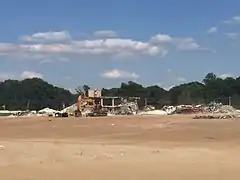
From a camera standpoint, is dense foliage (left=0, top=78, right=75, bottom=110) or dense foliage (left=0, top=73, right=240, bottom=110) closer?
dense foliage (left=0, top=73, right=240, bottom=110)

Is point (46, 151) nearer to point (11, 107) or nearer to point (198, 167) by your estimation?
point (198, 167)

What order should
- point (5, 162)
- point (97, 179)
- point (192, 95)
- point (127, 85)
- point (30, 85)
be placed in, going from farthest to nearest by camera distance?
point (30, 85) < point (127, 85) < point (192, 95) < point (5, 162) < point (97, 179)

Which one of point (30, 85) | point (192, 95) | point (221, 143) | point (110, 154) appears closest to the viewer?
point (110, 154)

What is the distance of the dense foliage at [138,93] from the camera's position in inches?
3661

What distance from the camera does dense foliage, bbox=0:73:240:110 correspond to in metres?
93.0

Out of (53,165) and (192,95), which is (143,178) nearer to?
(53,165)

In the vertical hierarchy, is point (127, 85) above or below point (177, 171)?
above

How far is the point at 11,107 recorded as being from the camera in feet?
352

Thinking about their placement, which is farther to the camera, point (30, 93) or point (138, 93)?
point (30, 93)

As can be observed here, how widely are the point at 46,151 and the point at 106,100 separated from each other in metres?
65.2

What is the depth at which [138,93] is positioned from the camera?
120875 millimetres

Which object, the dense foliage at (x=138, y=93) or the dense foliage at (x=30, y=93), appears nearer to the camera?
the dense foliage at (x=138, y=93)

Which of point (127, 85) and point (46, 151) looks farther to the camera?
point (127, 85)

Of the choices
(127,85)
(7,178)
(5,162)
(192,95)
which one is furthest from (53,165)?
(127,85)
